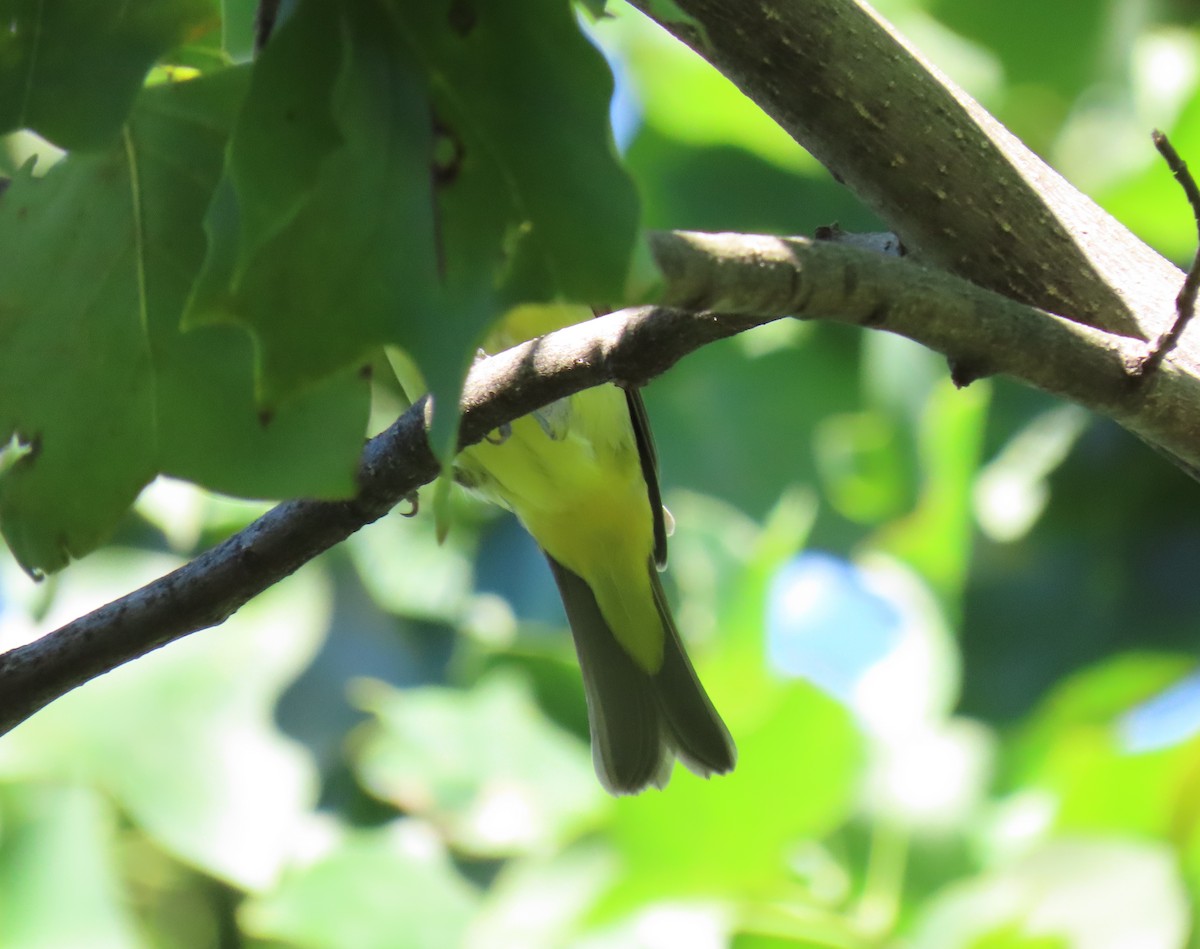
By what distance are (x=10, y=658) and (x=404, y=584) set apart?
4371 mm

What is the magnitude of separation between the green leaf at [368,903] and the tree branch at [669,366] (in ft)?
11.6

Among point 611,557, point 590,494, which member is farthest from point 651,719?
point 590,494

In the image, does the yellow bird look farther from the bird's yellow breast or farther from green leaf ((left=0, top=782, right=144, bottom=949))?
green leaf ((left=0, top=782, right=144, bottom=949))

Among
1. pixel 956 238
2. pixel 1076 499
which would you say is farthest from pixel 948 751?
pixel 956 238

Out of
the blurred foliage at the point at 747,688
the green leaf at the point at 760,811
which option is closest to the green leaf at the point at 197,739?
the blurred foliage at the point at 747,688

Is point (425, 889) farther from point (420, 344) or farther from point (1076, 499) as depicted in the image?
point (420, 344)

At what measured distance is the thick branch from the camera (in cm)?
161

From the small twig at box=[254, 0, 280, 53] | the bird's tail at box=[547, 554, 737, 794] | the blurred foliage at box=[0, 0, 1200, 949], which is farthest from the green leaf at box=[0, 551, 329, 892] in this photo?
the small twig at box=[254, 0, 280, 53]

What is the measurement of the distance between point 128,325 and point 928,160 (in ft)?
3.02

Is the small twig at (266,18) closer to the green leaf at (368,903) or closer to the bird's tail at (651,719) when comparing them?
the bird's tail at (651,719)

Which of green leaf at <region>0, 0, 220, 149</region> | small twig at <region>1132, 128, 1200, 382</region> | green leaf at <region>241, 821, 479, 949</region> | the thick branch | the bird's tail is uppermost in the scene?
green leaf at <region>241, 821, 479, 949</region>

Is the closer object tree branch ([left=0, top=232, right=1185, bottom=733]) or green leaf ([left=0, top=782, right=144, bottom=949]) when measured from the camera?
tree branch ([left=0, top=232, right=1185, bottom=733])

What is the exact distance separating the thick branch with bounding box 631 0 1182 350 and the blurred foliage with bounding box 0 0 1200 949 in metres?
2.36

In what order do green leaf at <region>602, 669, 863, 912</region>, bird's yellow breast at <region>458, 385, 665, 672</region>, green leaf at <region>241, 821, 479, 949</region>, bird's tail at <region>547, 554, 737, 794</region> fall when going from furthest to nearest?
green leaf at <region>241, 821, 479, 949</region> → green leaf at <region>602, 669, 863, 912</region> → bird's tail at <region>547, 554, 737, 794</region> → bird's yellow breast at <region>458, 385, 665, 672</region>
